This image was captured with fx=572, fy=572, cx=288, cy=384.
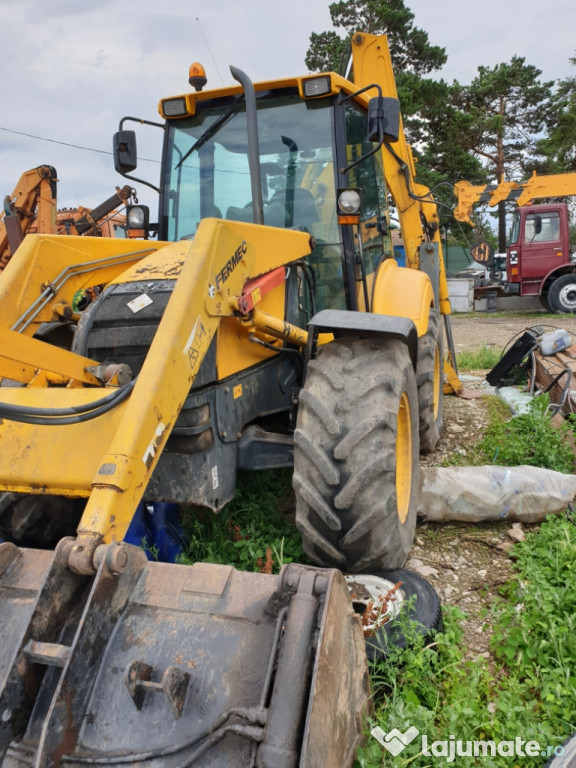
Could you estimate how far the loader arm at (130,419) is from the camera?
1757mm

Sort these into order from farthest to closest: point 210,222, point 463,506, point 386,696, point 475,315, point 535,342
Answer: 1. point 475,315
2. point 535,342
3. point 463,506
4. point 210,222
5. point 386,696

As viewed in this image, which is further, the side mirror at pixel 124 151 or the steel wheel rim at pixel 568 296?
the steel wheel rim at pixel 568 296

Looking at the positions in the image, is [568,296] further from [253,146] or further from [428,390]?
[253,146]

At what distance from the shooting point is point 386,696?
6.73 ft

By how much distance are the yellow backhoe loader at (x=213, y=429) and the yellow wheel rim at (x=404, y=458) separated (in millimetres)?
17

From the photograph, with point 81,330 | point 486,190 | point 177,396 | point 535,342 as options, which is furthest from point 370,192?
point 486,190

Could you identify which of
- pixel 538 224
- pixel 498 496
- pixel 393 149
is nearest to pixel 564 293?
pixel 538 224

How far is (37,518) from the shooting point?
8.71 ft

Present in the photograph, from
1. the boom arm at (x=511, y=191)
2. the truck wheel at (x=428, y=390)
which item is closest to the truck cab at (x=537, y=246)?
the boom arm at (x=511, y=191)

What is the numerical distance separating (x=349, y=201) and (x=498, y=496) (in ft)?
6.39

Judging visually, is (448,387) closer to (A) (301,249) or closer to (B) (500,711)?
(A) (301,249)

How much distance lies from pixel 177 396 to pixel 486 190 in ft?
45.3

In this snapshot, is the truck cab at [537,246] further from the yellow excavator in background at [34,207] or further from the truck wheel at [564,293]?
the yellow excavator in background at [34,207]

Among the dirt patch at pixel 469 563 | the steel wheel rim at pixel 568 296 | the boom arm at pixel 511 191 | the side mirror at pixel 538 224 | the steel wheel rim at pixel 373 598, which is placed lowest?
the dirt patch at pixel 469 563
